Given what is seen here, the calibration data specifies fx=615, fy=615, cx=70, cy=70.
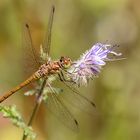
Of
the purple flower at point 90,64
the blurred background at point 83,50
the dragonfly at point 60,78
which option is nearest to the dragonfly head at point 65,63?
the dragonfly at point 60,78

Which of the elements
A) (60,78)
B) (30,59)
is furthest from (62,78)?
(30,59)

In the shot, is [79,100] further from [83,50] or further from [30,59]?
[83,50]

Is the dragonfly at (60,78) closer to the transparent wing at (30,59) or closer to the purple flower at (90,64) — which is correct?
the transparent wing at (30,59)

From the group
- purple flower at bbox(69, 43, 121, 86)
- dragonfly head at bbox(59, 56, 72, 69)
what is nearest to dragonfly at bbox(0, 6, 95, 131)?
dragonfly head at bbox(59, 56, 72, 69)

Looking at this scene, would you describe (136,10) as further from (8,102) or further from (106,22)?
(8,102)

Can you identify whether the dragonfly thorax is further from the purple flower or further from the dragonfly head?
the purple flower
